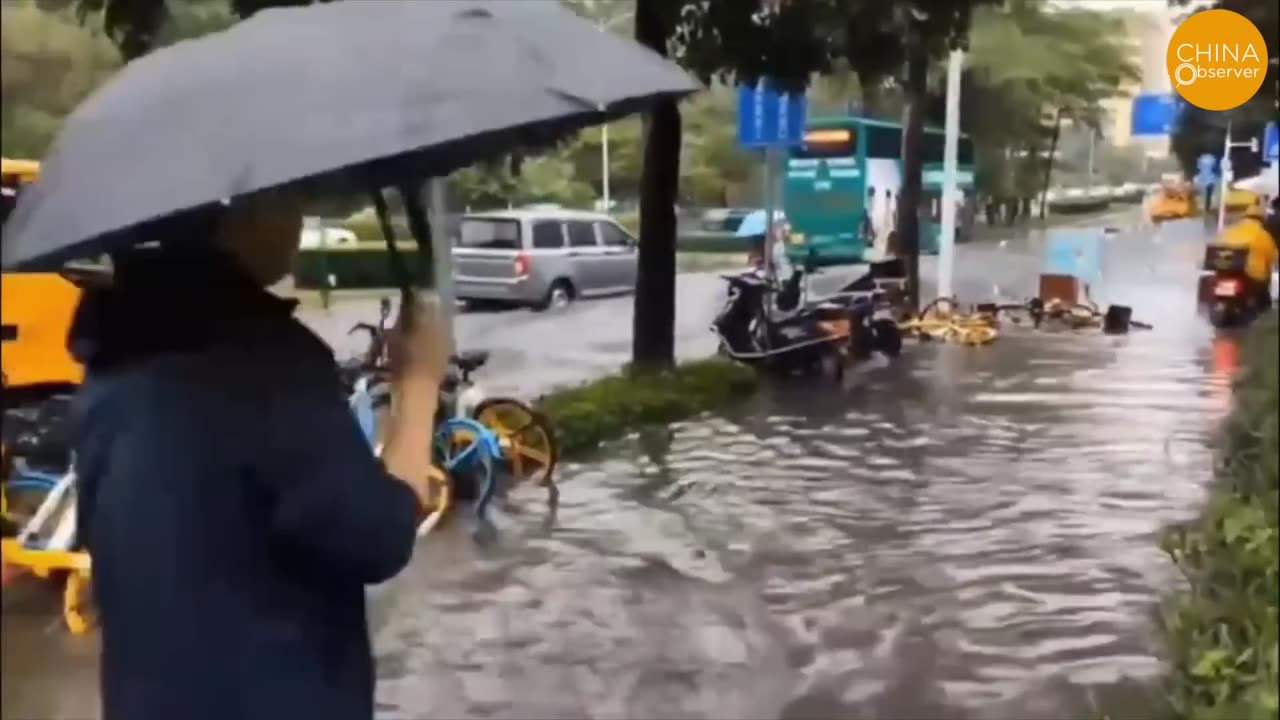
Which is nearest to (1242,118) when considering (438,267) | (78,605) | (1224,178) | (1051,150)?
(1224,178)

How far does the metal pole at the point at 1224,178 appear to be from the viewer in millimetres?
3819

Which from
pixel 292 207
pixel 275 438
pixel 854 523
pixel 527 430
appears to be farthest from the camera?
pixel 527 430

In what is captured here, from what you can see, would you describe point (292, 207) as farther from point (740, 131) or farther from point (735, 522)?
point (740, 131)

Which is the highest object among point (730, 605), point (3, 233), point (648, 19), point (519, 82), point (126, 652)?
point (648, 19)

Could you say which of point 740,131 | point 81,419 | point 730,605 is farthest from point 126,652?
point 740,131

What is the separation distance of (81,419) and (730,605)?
4043mm

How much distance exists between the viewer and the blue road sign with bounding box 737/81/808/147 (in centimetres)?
973

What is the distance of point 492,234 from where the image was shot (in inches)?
485

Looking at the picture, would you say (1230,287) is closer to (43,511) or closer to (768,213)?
(43,511)

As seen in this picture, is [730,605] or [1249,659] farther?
[730,605]

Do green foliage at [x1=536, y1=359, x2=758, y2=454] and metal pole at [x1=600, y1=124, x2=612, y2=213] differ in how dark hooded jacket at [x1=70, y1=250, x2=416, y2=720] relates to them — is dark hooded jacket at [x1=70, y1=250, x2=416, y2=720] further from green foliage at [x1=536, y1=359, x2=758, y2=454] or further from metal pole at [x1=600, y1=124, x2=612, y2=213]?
metal pole at [x1=600, y1=124, x2=612, y2=213]

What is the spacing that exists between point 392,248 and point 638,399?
695 centimetres

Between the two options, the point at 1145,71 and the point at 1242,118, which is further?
the point at 1145,71

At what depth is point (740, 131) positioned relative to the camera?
980cm
